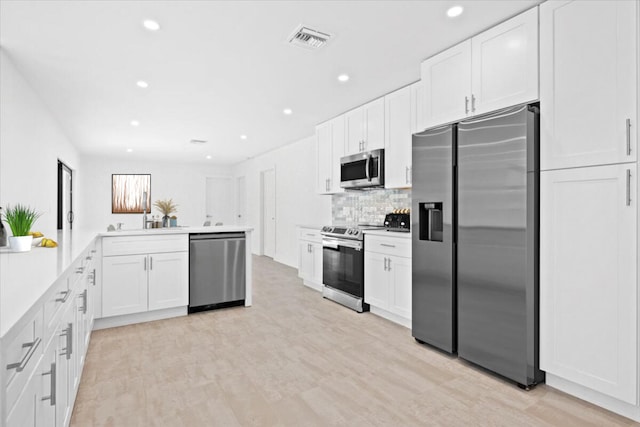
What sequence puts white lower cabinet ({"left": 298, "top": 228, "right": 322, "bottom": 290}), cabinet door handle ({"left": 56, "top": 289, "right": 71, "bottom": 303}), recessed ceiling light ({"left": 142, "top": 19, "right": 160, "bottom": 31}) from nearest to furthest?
1. cabinet door handle ({"left": 56, "top": 289, "right": 71, "bottom": 303})
2. recessed ceiling light ({"left": 142, "top": 19, "right": 160, "bottom": 31})
3. white lower cabinet ({"left": 298, "top": 228, "right": 322, "bottom": 290})

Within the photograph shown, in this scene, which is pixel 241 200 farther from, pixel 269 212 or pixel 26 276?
pixel 26 276

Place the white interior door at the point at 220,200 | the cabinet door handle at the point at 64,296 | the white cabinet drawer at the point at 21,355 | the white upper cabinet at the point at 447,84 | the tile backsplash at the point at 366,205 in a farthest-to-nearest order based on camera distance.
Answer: the white interior door at the point at 220,200 < the tile backsplash at the point at 366,205 < the white upper cabinet at the point at 447,84 < the cabinet door handle at the point at 64,296 < the white cabinet drawer at the point at 21,355

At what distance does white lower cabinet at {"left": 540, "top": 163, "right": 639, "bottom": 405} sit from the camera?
190 centimetres

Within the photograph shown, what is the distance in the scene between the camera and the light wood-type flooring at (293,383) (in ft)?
6.46

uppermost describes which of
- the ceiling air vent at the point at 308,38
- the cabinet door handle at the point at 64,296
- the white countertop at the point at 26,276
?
the ceiling air vent at the point at 308,38

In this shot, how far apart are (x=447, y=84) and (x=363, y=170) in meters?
1.55

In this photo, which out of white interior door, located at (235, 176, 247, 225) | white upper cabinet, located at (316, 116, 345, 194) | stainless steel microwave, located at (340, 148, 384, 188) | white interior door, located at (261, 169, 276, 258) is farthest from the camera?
white interior door, located at (235, 176, 247, 225)

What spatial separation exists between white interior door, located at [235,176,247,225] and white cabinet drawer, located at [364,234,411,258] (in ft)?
20.9

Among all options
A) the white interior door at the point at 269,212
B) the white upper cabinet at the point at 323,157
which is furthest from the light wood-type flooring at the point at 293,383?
the white interior door at the point at 269,212

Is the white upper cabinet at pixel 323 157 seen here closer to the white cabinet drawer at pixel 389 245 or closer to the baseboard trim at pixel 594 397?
the white cabinet drawer at pixel 389 245

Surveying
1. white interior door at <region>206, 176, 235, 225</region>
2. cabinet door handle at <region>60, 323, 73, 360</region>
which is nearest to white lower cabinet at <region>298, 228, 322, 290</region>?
cabinet door handle at <region>60, 323, 73, 360</region>

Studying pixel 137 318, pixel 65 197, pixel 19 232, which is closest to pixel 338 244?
pixel 137 318

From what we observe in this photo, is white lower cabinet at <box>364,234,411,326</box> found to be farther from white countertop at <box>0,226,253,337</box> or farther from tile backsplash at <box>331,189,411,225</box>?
white countertop at <box>0,226,253,337</box>

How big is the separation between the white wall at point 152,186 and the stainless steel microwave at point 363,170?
6893mm
